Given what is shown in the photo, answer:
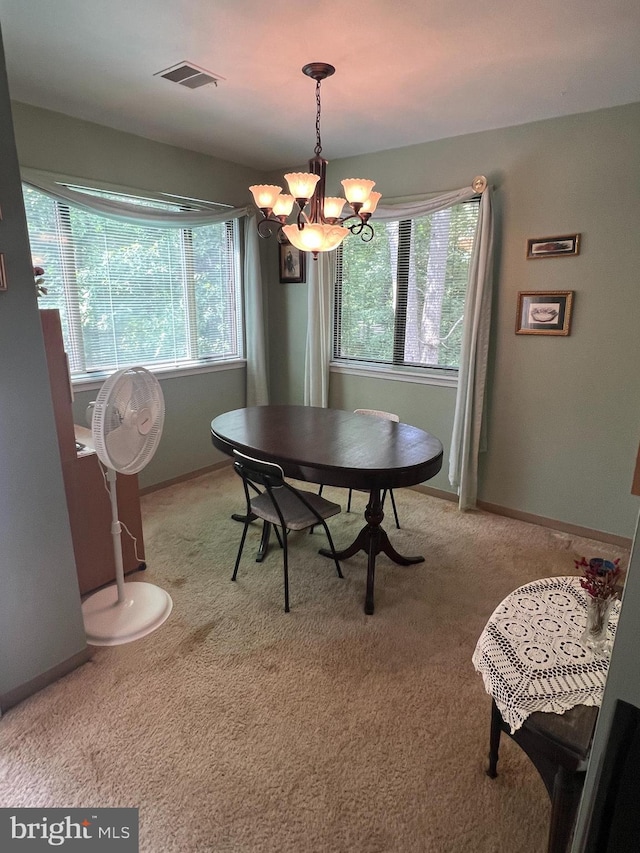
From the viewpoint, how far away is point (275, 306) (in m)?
4.50

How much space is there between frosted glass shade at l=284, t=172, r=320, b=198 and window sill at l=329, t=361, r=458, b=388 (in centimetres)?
179

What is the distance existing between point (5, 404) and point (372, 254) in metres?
2.93

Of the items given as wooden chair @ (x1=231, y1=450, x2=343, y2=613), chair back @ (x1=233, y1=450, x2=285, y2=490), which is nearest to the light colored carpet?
wooden chair @ (x1=231, y1=450, x2=343, y2=613)

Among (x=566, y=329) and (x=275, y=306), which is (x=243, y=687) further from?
(x=275, y=306)

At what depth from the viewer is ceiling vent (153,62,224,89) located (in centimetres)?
224

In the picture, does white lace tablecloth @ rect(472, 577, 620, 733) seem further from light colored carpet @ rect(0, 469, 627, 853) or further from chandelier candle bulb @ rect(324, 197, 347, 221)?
chandelier candle bulb @ rect(324, 197, 347, 221)

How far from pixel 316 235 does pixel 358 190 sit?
278mm

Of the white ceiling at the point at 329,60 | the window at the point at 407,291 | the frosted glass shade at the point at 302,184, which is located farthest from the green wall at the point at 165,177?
the frosted glass shade at the point at 302,184

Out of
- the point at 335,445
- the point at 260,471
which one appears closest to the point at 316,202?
the point at 335,445

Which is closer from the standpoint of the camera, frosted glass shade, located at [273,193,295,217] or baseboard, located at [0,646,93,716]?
baseboard, located at [0,646,93,716]

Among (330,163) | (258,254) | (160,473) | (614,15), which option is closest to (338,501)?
(160,473)

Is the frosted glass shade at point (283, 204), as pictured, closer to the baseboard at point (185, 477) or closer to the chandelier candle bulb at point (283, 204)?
the chandelier candle bulb at point (283, 204)

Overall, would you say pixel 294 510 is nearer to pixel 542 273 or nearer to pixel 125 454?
pixel 125 454

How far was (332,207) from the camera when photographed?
2451 millimetres
